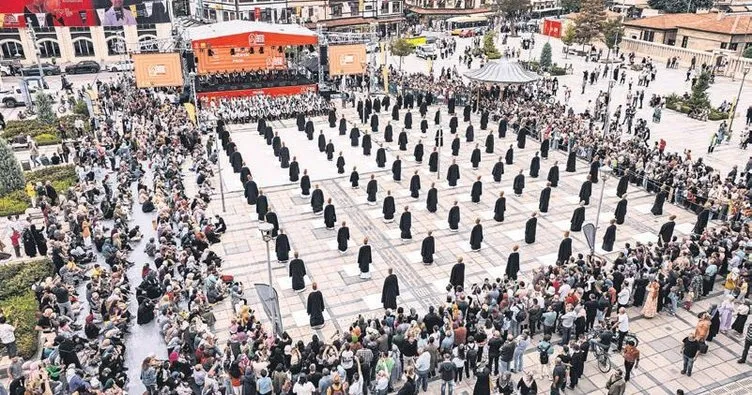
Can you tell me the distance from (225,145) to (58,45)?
35060 mm

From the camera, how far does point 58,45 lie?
5259cm

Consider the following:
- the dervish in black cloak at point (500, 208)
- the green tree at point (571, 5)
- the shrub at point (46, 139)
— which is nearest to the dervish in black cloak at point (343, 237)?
the dervish in black cloak at point (500, 208)

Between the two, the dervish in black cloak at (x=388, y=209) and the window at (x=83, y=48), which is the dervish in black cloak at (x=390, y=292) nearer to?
the dervish in black cloak at (x=388, y=209)

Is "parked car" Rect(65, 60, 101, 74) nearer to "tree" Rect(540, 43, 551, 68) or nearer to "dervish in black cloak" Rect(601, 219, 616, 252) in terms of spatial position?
"tree" Rect(540, 43, 551, 68)

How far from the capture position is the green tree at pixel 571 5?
78500mm

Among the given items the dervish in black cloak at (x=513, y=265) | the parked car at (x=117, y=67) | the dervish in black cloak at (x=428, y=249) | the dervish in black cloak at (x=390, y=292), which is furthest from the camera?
the parked car at (x=117, y=67)

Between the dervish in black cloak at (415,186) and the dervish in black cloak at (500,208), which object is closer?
the dervish in black cloak at (500,208)

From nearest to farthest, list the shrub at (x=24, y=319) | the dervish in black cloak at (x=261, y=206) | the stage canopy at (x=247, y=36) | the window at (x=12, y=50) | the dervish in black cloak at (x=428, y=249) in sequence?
the shrub at (x=24, y=319), the dervish in black cloak at (x=428, y=249), the dervish in black cloak at (x=261, y=206), the stage canopy at (x=247, y=36), the window at (x=12, y=50)

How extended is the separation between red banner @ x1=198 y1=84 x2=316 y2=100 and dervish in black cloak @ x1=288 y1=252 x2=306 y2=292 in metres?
21.9

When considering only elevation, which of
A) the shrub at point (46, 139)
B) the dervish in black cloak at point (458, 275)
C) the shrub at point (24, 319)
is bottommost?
the shrub at point (24, 319)

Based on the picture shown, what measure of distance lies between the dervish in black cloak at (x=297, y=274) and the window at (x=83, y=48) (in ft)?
155

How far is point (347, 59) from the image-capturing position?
3694 centimetres

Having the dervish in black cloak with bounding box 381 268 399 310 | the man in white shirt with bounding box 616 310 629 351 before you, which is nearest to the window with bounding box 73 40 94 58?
the dervish in black cloak with bounding box 381 268 399 310

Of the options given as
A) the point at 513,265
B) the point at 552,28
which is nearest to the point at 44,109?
the point at 513,265
